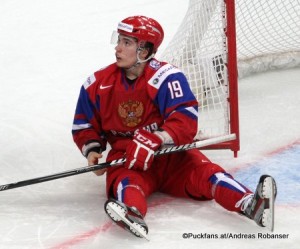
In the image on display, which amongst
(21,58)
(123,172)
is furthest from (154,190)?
(21,58)

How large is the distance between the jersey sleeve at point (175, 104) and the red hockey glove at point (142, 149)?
78 millimetres

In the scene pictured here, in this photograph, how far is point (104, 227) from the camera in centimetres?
238

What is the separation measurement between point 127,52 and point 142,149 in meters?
0.39

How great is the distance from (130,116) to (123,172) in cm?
21

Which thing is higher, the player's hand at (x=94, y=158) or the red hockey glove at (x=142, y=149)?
the red hockey glove at (x=142, y=149)

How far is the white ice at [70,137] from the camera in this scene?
2.32 meters

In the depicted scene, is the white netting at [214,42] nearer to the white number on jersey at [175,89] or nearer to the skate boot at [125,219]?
the white number on jersey at [175,89]

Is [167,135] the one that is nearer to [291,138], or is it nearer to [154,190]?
[154,190]

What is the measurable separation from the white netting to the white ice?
8.4 inches

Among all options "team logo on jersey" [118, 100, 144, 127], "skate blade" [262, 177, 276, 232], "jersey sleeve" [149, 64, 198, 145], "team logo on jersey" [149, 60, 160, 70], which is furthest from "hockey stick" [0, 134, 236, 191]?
"skate blade" [262, 177, 276, 232]

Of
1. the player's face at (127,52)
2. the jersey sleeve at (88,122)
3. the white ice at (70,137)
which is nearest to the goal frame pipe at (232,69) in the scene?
the white ice at (70,137)

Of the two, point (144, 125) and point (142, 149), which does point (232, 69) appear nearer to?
point (144, 125)

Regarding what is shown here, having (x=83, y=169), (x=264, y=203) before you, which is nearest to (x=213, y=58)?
(x=83, y=169)

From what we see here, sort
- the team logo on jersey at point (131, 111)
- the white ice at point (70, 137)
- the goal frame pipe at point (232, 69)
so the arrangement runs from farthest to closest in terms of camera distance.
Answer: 1. the goal frame pipe at point (232, 69)
2. the team logo on jersey at point (131, 111)
3. the white ice at point (70, 137)
